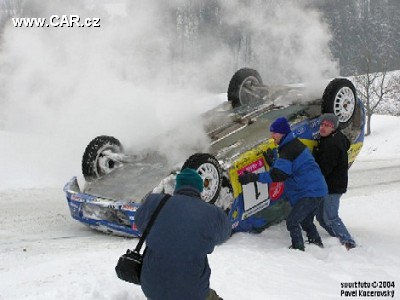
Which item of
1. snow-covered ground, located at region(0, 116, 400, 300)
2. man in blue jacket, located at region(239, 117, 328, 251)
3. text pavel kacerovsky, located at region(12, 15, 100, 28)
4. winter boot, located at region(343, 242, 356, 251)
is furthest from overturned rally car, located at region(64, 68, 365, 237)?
text pavel kacerovsky, located at region(12, 15, 100, 28)

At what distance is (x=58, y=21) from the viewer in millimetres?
13836

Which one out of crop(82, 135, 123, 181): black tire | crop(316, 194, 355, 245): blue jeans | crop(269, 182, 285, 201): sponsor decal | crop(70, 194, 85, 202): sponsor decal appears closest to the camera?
crop(316, 194, 355, 245): blue jeans

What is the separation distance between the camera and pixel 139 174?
262 inches

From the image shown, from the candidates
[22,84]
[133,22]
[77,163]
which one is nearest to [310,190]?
[77,163]

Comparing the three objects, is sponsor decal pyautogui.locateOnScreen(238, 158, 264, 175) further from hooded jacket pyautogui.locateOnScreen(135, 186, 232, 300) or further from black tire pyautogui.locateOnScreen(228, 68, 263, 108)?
hooded jacket pyautogui.locateOnScreen(135, 186, 232, 300)

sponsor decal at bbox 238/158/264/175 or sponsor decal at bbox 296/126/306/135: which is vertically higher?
sponsor decal at bbox 296/126/306/135

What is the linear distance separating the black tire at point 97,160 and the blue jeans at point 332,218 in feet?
9.75

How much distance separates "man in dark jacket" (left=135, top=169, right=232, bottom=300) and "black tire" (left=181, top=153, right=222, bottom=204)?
8.51 feet

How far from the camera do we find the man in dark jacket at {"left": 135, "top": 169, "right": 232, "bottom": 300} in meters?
2.81

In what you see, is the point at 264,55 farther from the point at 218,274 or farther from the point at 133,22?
the point at 218,274

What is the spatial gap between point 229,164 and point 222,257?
1.34m

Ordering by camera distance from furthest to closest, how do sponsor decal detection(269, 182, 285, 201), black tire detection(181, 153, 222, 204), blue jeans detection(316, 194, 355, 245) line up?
1. sponsor decal detection(269, 182, 285, 201)
2. blue jeans detection(316, 194, 355, 245)
3. black tire detection(181, 153, 222, 204)

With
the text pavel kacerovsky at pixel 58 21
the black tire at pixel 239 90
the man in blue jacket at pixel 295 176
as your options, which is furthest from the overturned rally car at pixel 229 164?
the text pavel kacerovsky at pixel 58 21

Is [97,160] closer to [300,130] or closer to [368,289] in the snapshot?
[300,130]
